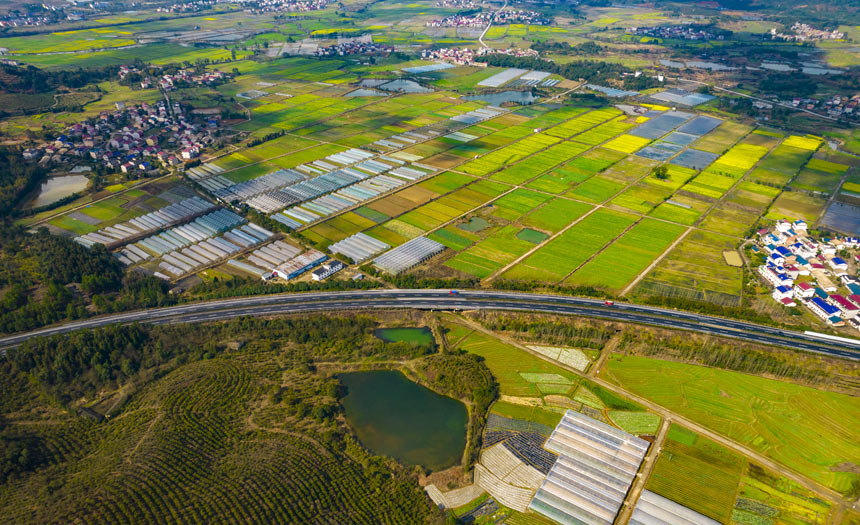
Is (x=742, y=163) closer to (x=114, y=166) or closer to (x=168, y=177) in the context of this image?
(x=168, y=177)

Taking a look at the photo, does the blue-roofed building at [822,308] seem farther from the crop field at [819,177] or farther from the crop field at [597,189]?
the crop field at [819,177]

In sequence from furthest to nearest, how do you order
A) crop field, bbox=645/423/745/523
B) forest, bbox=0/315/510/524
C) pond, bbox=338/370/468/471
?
1. pond, bbox=338/370/468/471
2. forest, bbox=0/315/510/524
3. crop field, bbox=645/423/745/523

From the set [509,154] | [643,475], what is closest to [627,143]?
[509,154]

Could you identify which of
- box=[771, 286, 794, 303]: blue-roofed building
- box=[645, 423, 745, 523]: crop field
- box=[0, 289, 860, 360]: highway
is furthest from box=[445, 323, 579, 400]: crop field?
box=[771, 286, 794, 303]: blue-roofed building

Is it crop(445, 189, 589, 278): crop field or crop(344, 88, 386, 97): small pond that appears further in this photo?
crop(344, 88, 386, 97): small pond

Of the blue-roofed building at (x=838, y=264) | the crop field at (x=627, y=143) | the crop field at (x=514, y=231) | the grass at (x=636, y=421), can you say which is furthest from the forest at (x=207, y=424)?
the crop field at (x=627, y=143)

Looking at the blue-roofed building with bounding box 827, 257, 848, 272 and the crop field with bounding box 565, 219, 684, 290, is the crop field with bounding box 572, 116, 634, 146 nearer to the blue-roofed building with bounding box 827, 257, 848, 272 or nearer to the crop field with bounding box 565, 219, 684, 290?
the crop field with bounding box 565, 219, 684, 290
